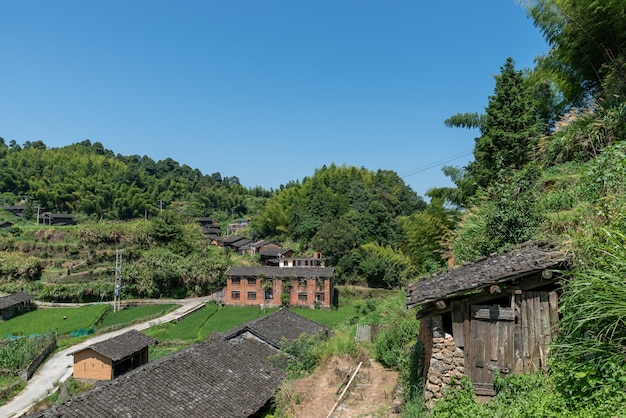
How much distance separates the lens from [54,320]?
3391 cm

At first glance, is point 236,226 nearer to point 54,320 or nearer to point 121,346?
point 54,320

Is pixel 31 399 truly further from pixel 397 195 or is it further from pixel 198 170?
pixel 198 170

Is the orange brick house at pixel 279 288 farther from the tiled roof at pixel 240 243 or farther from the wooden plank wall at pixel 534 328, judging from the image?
the wooden plank wall at pixel 534 328

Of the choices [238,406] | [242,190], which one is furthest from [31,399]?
[242,190]

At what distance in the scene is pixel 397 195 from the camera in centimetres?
6550

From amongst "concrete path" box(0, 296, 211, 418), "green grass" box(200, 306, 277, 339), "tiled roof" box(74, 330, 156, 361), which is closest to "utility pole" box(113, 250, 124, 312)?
"concrete path" box(0, 296, 211, 418)

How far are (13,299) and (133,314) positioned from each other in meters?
10.4

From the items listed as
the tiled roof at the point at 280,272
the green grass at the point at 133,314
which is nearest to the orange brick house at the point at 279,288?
the tiled roof at the point at 280,272

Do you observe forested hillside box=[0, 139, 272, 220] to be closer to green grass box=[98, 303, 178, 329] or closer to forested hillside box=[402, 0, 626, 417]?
green grass box=[98, 303, 178, 329]

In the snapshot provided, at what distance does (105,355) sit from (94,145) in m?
111

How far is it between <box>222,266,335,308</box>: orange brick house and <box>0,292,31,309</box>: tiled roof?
1794 cm

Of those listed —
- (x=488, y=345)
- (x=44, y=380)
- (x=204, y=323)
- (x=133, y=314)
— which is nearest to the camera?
(x=488, y=345)

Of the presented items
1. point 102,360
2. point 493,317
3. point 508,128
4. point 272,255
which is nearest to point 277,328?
point 102,360

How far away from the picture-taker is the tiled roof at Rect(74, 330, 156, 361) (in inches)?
804
